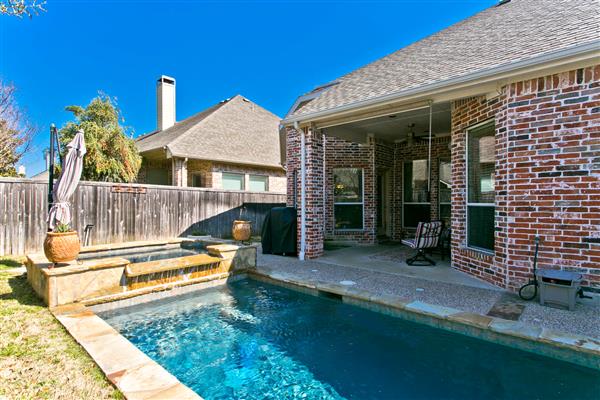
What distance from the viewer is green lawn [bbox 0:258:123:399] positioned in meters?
2.20

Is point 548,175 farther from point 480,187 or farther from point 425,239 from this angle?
point 425,239

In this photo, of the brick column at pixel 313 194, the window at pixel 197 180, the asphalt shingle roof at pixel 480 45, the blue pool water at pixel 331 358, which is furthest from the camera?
the window at pixel 197 180

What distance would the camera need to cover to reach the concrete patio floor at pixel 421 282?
3.42m

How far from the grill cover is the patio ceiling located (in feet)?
7.70

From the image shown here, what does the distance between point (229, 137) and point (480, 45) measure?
37.1 feet

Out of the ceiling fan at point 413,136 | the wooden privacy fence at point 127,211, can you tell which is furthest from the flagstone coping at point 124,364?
the ceiling fan at point 413,136

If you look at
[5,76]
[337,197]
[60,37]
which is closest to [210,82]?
[60,37]

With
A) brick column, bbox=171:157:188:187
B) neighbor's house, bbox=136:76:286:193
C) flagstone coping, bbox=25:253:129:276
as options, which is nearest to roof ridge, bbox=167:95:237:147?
neighbor's house, bbox=136:76:286:193

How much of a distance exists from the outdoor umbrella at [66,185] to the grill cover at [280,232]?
4184 millimetres

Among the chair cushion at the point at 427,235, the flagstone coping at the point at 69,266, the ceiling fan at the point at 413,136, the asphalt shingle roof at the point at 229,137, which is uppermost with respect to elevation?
the asphalt shingle roof at the point at 229,137

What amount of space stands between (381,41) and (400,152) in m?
6.37

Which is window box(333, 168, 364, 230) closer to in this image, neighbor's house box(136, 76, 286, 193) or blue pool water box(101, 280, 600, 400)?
neighbor's house box(136, 76, 286, 193)

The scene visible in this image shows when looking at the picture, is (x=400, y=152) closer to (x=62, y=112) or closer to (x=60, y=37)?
(x=62, y=112)

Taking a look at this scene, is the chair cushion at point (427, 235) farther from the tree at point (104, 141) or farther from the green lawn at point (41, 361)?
the tree at point (104, 141)
